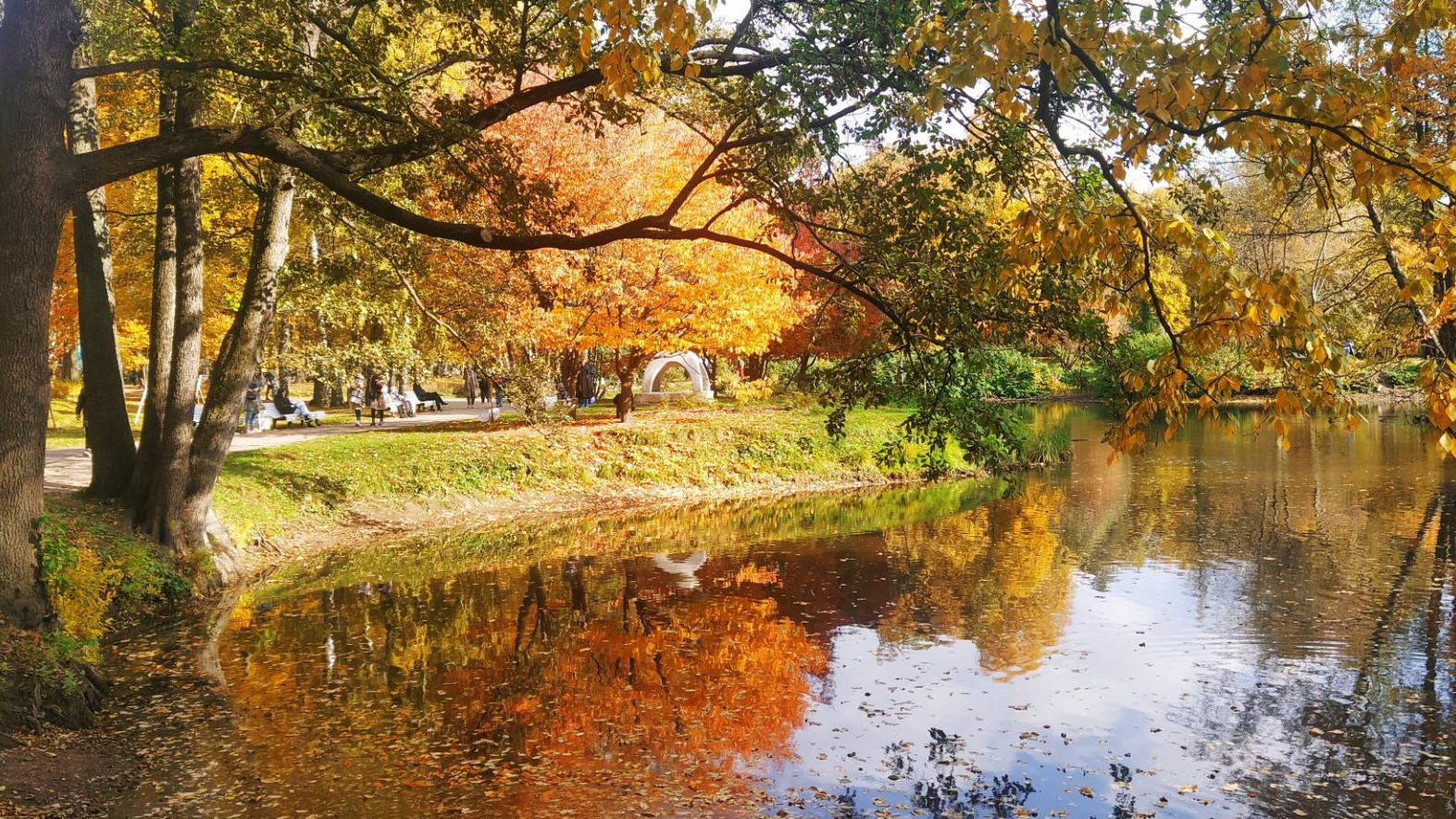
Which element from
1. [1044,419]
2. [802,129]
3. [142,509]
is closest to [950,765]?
[802,129]

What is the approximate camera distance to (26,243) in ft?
26.6

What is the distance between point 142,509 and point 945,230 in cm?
977

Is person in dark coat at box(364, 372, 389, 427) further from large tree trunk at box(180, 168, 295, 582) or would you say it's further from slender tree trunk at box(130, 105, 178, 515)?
large tree trunk at box(180, 168, 295, 582)

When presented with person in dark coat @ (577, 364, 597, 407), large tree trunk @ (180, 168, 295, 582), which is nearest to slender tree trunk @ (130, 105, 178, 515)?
large tree trunk @ (180, 168, 295, 582)

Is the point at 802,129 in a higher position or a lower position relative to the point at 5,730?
higher

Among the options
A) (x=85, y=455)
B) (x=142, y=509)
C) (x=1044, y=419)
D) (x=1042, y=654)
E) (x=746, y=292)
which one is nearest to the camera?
(x=1042, y=654)

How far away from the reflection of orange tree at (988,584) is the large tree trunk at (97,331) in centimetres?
932

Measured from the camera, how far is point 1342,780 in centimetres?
704

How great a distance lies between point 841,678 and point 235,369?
853cm

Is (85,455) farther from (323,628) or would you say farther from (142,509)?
(323,628)

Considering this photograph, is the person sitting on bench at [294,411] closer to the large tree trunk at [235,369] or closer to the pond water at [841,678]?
the pond water at [841,678]

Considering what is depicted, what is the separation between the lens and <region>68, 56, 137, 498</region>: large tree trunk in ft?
41.4

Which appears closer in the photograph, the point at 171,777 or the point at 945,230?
the point at 171,777

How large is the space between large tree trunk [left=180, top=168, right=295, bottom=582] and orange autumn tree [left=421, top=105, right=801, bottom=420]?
615 cm
